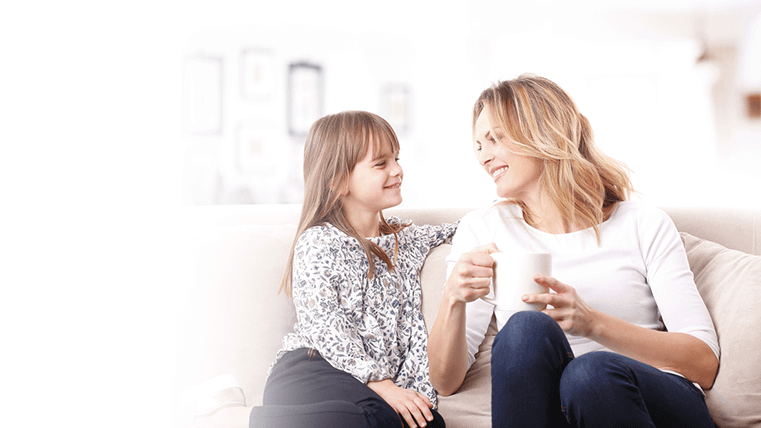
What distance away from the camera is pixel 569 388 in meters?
0.77

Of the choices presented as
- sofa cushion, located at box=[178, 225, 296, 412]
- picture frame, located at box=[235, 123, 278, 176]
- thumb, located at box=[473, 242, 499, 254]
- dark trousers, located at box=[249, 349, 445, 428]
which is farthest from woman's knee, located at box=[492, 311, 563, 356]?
picture frame, located at box=[235, 123, 278, 176]

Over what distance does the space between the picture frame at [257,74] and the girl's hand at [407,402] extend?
4.99ft

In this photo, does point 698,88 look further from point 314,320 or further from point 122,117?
point 122,117

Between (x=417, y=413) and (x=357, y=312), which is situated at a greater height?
(x=357, y=312)

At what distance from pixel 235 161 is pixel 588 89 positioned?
1646 mm

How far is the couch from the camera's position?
1.00m

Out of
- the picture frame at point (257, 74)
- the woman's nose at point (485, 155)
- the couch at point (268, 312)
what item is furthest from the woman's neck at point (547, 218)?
the picture frame at point (257, 74)

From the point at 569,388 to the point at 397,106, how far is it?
1875 millimetres

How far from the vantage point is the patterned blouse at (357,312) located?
3.70ft

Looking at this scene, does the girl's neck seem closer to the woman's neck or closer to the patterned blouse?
the patterned blouse

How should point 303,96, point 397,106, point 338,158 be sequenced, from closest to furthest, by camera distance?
point 338,158 → point 303,96 → point 397,106

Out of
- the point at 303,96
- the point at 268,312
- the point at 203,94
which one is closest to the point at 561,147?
the point at 268,312

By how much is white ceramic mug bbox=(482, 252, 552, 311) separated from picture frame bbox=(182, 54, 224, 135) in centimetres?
167

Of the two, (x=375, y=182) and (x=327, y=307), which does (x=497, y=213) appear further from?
(x=327, y=307)
